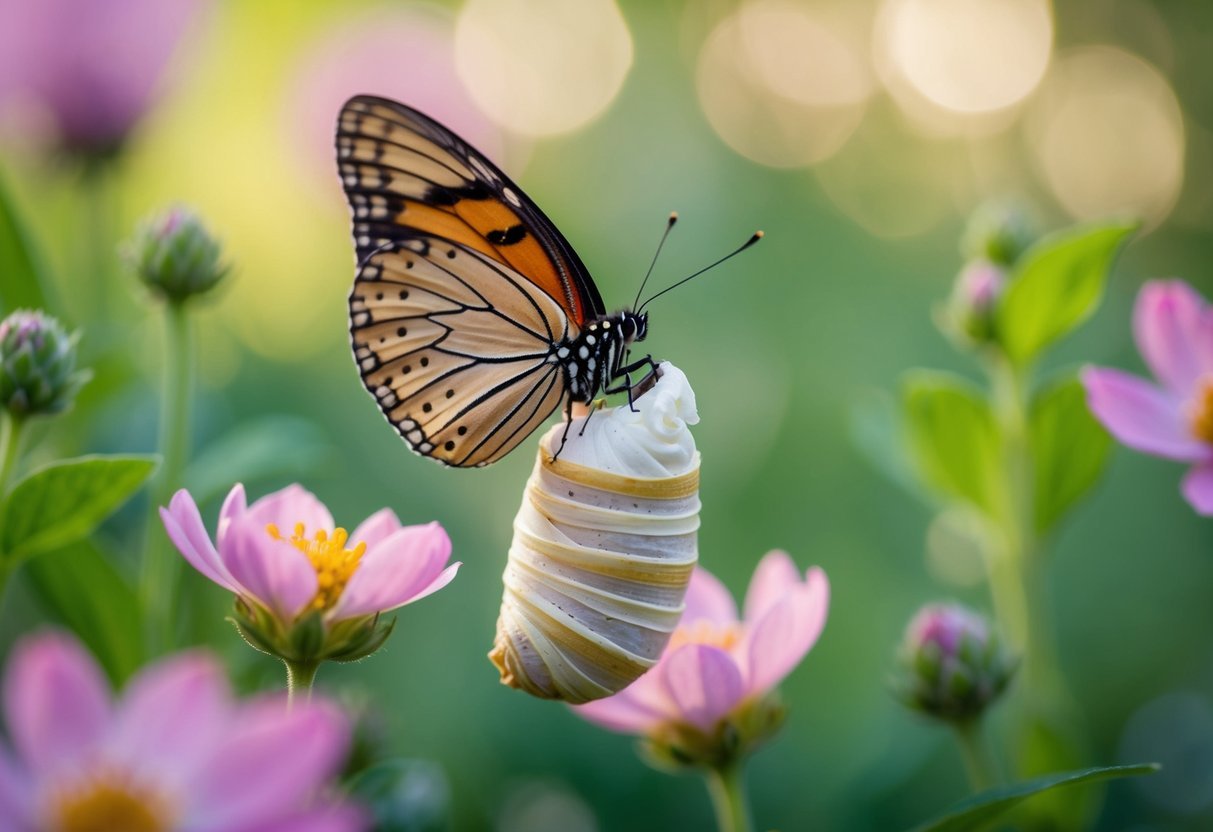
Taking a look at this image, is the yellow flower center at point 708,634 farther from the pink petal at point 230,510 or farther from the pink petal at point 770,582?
the pink petal at point 230,510

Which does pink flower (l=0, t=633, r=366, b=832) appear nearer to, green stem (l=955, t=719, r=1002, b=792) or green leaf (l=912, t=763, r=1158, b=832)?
green leaf (l=912, t=763, r=1158, b=832)

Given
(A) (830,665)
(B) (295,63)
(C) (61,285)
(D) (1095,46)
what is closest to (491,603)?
(A) (830,665)

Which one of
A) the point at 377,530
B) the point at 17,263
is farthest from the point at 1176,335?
the point at 17,263

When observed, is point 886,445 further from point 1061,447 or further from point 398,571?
point 398,571

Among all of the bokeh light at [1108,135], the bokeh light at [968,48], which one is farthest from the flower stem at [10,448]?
the bokeh light at [968,48]

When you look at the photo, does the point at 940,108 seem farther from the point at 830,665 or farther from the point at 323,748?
the point at 323,748
